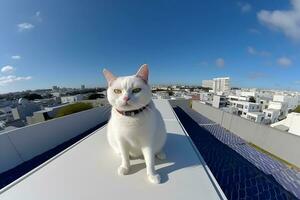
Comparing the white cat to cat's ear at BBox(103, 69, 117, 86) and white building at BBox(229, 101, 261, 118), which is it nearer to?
cat's ear at BBox(103, 69, 117, 86)

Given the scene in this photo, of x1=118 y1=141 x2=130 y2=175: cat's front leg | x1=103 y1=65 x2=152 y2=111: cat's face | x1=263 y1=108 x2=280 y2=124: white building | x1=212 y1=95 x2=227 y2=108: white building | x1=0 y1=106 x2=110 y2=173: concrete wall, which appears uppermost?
x1=103 y1=65 x2=152 y2=111: cat's face

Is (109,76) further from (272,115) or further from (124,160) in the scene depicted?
(272,115)

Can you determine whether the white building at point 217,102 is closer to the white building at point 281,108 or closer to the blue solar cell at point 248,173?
the white building at point 281,108

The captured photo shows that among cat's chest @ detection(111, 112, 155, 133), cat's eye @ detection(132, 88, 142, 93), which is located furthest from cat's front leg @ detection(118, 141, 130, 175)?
cat's eye @ detection(132, 88, 142, 93)

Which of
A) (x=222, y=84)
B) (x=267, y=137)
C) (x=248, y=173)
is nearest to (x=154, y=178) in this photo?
(x=248, y=173)

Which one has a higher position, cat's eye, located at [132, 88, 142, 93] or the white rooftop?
cat's eye, located at [132, 88, 142, 93]

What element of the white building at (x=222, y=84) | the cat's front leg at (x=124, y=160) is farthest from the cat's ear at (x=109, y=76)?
the white building at (x=222, y=84)
